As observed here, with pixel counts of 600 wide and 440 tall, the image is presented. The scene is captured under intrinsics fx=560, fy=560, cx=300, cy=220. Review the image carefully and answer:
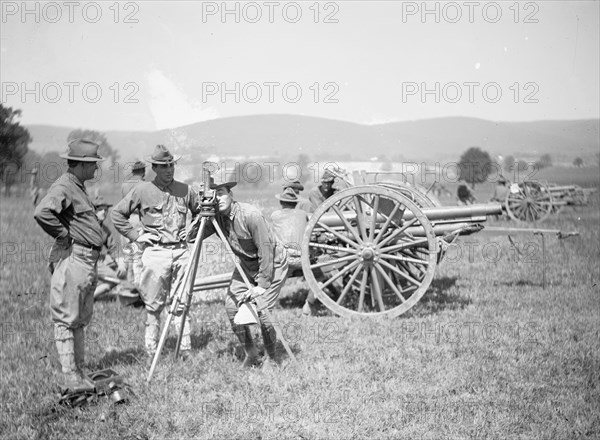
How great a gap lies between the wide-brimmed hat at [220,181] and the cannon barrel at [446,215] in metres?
2.44

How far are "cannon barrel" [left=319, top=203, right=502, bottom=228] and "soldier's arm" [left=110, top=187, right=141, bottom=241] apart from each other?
2583 mm

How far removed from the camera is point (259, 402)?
15.5ft

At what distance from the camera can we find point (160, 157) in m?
5.60

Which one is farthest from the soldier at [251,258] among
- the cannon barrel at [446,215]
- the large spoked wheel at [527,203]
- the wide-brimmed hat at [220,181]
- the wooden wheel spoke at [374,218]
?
the large spoked wheel at [527,203]

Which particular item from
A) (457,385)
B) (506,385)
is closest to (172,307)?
(457,385)

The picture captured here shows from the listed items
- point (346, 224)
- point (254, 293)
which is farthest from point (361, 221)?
point (254, 293)

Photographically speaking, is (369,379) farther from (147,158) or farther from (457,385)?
(147,158)

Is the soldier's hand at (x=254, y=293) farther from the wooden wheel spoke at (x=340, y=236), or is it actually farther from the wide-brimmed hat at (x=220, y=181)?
the wooden wheel spoke at (x=340, y=236)

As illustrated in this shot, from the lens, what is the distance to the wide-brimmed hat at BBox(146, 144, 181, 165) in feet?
18.3

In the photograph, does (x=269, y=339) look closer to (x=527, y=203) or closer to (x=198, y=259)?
(x=198, y=259)

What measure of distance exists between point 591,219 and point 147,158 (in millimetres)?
17395

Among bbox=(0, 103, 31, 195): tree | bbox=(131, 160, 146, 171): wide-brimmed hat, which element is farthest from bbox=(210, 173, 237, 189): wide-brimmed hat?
bbox=(0, 103, 31, 195): tree

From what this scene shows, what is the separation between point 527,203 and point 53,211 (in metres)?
16.6

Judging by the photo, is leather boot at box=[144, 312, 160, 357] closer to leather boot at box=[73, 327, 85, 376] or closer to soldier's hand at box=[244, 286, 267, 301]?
leather boot at box=[73, 327, 85, 376]
